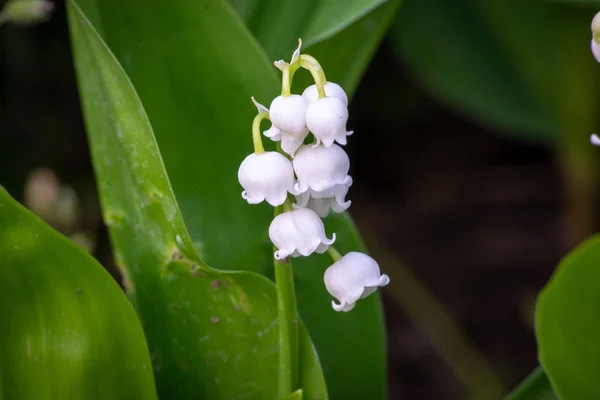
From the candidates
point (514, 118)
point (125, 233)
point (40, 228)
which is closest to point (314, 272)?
point (125, 233)

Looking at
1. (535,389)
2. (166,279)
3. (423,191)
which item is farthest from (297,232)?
(423,191)

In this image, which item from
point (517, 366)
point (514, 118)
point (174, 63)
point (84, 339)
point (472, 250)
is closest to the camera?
point (84, 339)

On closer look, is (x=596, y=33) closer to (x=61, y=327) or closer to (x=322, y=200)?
(x=322, y=200)

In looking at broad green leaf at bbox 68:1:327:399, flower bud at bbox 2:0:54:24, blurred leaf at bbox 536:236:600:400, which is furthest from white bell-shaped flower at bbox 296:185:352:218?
flower bud at bbox 2:0:54:24

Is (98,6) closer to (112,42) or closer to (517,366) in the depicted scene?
(112,42)

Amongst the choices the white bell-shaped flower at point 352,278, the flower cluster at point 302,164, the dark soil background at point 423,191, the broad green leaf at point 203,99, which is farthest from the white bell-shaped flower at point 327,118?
the dark soil background at point 423,191

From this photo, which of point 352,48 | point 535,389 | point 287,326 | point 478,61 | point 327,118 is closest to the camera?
point 327,118
